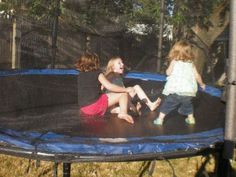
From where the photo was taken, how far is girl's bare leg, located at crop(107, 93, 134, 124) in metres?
2.46

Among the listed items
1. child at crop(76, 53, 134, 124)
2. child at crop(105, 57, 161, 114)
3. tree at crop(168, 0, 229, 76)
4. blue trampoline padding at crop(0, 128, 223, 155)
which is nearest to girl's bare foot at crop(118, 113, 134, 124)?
child at crop(76, 53, 134, 124)

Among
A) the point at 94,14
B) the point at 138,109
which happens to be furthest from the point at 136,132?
the point at 94,14

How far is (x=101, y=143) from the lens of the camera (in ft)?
5.83

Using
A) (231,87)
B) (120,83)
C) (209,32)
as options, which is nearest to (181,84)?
(120,83)

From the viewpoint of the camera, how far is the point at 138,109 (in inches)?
108

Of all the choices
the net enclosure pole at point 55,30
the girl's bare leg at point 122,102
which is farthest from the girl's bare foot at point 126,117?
the net enclosure pole at point 55,30

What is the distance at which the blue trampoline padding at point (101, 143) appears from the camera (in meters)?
1.69

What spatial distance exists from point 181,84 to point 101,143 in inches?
32.9

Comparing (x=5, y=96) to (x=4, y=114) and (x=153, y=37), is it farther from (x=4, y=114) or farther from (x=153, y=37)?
(x=153, y=37)

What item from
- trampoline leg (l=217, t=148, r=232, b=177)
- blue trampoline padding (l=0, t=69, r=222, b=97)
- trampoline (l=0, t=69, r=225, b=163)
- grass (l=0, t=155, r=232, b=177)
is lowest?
grass (l=0, t=155, r=232, b=177)

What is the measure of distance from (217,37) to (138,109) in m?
1.09

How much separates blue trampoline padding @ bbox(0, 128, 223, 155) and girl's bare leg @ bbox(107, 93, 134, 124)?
53cm

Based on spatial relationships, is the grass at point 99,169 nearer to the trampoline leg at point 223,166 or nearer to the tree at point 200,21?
the trampoline leg at point 223,166

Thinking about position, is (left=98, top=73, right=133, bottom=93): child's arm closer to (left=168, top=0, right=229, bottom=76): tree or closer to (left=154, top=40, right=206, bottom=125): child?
(left=154, top=40, right=206, bottom=125): child
